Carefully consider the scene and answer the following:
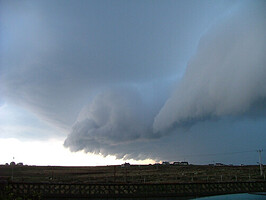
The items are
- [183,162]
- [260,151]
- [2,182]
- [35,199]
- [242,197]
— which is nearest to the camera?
[35,199]

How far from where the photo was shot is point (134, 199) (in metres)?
33.4

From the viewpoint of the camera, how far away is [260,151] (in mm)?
79500

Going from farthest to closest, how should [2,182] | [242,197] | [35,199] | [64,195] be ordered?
[64,195]
[2,182]
[242,197]
[35,199]

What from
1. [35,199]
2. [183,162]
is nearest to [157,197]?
[35,199]

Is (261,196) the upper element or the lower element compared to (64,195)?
upper

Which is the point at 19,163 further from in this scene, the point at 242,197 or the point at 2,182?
the point at 242,197

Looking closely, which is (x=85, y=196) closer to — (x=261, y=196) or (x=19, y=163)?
(x=261, y=196)

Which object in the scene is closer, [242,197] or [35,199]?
[35,199]

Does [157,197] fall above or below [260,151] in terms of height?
below

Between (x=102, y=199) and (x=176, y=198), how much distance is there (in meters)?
9.54

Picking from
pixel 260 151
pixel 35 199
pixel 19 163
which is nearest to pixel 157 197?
pixel 35 199

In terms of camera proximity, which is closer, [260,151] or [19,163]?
[260,151]

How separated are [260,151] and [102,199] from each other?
63194 mm

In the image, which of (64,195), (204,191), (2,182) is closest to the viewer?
(2,182)
